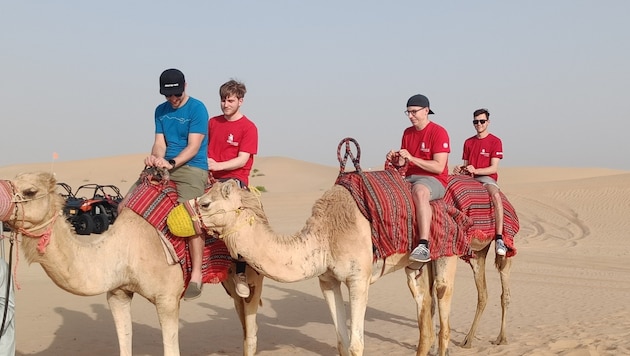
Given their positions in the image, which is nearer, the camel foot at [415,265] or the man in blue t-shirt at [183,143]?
the man in blue t-shirt at [183,143]

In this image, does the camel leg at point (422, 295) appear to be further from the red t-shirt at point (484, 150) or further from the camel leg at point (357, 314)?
the red t-shirt at point (484, 150)

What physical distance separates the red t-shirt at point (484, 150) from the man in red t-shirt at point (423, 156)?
2.22 metres

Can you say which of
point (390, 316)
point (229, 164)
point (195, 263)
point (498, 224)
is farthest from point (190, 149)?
point (390, 316)

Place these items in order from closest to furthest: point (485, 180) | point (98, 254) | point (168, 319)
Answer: point (98, 254)
point (168, 319)
point (485, 180)

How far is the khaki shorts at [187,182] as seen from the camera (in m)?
5.74

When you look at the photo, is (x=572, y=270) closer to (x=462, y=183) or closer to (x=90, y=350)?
(x=462, y=183)

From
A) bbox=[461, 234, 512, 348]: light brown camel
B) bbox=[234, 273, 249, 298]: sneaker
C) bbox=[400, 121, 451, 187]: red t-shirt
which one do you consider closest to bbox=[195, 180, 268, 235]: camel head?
bbox=[234, 273, 249, 298]: sneaker

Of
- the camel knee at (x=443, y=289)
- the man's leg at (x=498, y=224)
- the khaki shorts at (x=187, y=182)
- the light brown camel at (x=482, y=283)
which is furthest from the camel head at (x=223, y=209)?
Answer: the man's leg at (x=498, y=224)

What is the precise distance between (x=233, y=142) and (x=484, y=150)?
13.6ft

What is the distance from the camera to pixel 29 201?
4422 mm

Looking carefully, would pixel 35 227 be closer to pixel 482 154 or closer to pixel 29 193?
pixel 29 193

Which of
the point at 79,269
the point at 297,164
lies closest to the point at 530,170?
the point at 297,164

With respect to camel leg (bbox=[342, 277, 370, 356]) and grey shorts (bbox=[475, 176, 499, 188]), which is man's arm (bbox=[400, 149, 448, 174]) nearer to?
camel leg (bbox=[342, 277, 370, 356])

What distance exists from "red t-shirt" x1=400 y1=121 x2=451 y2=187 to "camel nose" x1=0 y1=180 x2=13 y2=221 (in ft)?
12.8
